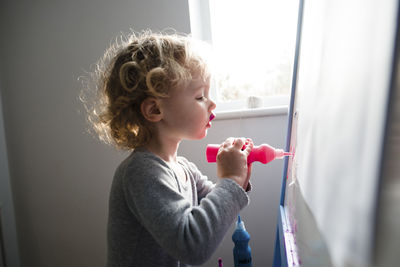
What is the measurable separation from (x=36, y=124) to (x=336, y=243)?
4.41ft

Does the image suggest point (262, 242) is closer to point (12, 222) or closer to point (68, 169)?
point (68, 169)

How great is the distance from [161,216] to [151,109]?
0.25m

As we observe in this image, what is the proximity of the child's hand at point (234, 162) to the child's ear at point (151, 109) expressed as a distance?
0.54ft

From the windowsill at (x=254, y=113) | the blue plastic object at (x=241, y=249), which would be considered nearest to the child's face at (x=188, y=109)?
the blue plastic object at (x=241, y=249)

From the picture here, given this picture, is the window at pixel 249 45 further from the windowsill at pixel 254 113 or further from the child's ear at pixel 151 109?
the child's ear at pixel 151 109

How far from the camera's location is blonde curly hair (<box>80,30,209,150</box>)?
0.67 m

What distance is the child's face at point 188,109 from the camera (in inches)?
27.2

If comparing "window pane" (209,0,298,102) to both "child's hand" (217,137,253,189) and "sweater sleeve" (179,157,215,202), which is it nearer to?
"sweater sleeve" (179,157,215,202)

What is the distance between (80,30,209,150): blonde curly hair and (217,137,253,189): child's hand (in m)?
0.17

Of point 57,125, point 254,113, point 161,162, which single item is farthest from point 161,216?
point 57,125

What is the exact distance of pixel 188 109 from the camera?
2.27ft

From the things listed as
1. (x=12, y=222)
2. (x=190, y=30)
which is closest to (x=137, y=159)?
(x=190, y=30)

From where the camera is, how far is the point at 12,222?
1.40 metres

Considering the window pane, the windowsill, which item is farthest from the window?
the windowsill
